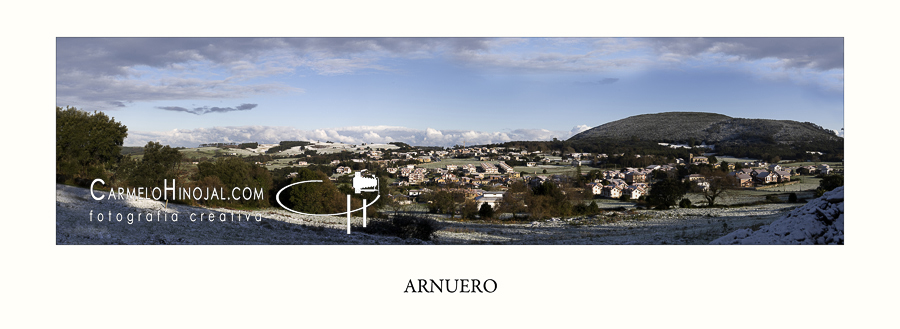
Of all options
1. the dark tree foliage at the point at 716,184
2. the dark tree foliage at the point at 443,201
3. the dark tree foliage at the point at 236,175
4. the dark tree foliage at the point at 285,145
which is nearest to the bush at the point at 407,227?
the dark tree foliage at the point at 443,201

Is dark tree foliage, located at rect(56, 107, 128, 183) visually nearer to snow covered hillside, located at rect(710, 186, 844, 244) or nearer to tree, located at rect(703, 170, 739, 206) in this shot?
snow covered hillside, located at rect(710, 186, 844, 244)

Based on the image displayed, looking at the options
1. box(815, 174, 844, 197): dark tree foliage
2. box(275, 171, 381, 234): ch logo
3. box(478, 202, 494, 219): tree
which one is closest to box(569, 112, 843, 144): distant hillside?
box(815, 174, 844, 197): dark tree foliage

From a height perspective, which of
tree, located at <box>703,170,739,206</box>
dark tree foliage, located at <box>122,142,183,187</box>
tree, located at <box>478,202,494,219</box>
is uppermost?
dark tree foliage, located at <box>122,142,183,187</box>

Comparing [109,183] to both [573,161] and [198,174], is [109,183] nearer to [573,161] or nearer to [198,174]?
[198,174]

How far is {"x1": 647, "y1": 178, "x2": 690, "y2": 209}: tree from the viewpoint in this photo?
355 inches

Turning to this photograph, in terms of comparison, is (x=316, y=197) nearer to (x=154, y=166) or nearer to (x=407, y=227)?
(x=407, y=227)

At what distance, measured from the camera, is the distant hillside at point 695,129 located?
27.5 ft

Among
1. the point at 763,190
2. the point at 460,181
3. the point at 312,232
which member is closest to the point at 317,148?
the point at 312,232

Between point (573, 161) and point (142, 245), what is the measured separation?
7.88m

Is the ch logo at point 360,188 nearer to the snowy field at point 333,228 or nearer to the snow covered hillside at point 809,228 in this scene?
the snowy field at point 333,228

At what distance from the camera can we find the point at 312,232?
7684mm

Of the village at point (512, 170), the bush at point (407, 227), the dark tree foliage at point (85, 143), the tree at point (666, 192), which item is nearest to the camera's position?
the dark tree foliage at point (85, 143)

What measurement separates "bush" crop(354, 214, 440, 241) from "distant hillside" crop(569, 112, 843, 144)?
11.6 ft

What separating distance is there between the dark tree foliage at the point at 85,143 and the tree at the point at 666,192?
10.3 metres
